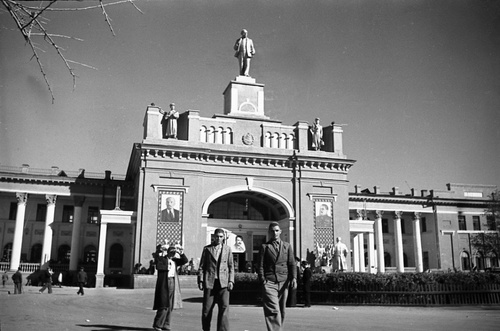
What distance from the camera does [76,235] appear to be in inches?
1449

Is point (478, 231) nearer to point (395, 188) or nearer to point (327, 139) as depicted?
point (395, 188)

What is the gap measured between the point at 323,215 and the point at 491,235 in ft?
71.8

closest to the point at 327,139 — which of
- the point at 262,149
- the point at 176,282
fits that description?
the point at 262,149

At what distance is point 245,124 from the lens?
31938mm

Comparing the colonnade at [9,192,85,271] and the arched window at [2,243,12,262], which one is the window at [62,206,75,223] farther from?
the colonnade at [9,192,85,271]

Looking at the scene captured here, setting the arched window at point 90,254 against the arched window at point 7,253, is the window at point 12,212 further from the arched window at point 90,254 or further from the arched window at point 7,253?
the arched window at point 90,254

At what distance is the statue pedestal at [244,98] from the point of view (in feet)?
108

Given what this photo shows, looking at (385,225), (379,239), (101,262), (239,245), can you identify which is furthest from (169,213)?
(385,225)

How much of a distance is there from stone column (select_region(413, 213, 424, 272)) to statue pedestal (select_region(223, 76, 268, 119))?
2100 centimetres

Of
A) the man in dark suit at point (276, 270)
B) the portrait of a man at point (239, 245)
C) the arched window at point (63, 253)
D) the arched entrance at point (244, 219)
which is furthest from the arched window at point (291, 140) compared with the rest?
the man in dark suit at point (276, 270)

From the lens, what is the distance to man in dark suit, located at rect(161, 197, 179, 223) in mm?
28406

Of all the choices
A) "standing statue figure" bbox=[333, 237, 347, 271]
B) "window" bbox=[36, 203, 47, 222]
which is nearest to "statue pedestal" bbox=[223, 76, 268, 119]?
"standing statue figure" bbox=[333, 237, 347, 271]

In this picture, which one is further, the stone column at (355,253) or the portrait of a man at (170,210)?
the stone column at (355,253)

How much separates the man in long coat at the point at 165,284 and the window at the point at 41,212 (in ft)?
119
